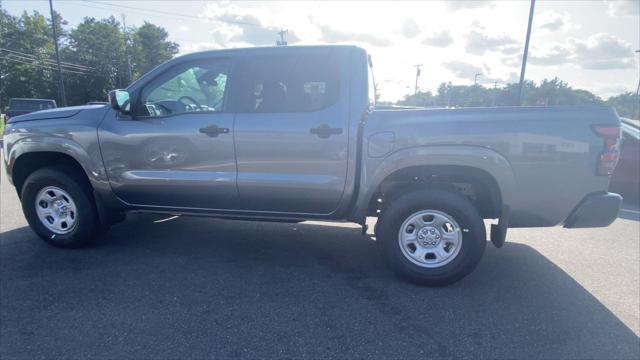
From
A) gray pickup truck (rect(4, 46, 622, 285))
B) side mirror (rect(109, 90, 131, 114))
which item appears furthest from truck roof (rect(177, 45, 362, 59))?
side mirror (rect(109, 90, 131, 114))

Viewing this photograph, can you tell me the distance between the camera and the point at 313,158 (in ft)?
10.7

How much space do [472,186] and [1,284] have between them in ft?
13.3

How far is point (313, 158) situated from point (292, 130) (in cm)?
30

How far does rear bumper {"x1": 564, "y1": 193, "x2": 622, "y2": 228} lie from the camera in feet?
9.63

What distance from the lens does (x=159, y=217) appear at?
16.7 ft

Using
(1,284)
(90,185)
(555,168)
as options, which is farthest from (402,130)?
(1,284)

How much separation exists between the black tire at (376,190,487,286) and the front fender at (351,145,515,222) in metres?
0.26

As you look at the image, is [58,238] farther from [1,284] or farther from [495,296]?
[495,296]

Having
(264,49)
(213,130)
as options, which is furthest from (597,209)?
(213,130)

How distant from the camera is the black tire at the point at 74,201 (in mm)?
3814

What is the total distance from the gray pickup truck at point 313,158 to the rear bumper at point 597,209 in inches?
0.4

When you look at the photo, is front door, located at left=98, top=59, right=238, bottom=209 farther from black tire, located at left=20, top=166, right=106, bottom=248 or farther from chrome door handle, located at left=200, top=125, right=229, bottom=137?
black tire, located at left=20, top=166, right=106, bottom=248

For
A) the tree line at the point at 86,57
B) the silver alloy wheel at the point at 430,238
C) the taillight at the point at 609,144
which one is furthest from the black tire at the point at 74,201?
the tree line at the point at 86,57

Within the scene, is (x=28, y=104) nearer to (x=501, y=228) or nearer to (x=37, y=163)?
(x=37, y=163)
